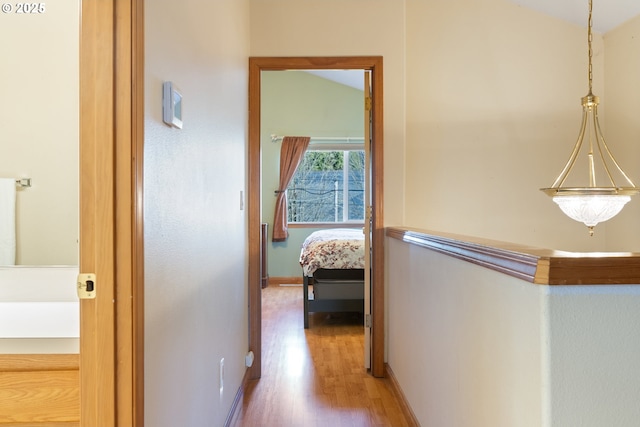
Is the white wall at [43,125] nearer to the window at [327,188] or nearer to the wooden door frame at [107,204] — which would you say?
the wooden door frame at [107,204]

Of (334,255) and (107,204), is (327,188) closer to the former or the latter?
(334,255)

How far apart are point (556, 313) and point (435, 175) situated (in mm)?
1988

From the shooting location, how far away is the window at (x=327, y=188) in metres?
6.21

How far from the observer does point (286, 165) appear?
238 inches

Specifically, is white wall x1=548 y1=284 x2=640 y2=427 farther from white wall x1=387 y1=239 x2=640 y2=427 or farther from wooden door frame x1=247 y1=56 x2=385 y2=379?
wooden door frame x1=247 y1=56 x2=385 y2=379

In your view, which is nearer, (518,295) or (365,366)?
(518,295)

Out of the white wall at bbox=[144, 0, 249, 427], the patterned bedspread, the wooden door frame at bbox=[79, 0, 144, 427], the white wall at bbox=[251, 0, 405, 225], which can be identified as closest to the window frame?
the patterned bedspread

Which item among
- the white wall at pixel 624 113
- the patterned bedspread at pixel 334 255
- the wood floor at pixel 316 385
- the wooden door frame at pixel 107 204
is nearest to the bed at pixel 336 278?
the patterned bedspread at pixel 334 255

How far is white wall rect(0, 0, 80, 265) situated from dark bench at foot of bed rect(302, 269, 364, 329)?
2428 mm

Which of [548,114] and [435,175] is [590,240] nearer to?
[548,114]

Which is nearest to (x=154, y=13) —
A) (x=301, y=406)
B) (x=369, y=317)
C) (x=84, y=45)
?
(x=84, y=45)

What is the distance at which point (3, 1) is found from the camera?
54.7 inches

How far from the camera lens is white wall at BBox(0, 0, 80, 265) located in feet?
4.80

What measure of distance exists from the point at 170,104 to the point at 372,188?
67.5 inches
